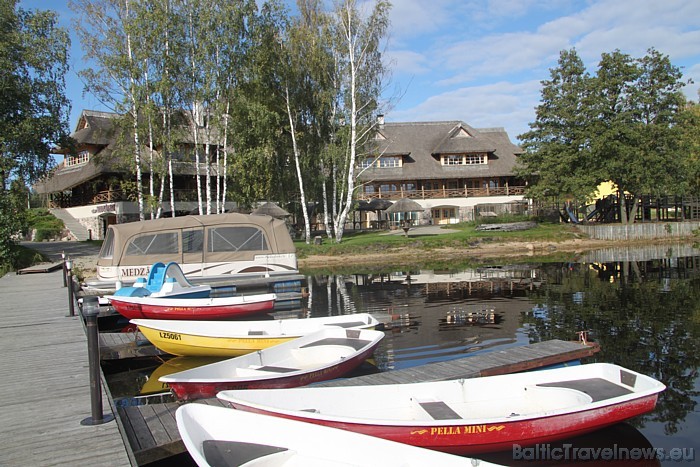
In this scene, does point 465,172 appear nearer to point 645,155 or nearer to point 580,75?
point 580,75

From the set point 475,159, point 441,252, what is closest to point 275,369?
point 441,252

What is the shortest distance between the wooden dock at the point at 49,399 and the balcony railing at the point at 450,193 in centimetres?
4590

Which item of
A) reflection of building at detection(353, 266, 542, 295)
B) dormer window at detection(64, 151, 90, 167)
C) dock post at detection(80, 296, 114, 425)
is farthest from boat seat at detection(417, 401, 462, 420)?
dormer window at detection(64, 151, 90, 167)

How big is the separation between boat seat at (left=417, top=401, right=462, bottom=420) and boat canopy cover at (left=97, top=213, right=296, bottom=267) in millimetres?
12996

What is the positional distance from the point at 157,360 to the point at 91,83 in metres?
24.4

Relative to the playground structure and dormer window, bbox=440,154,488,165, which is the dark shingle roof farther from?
the playground structure

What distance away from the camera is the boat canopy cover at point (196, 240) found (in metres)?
18.5

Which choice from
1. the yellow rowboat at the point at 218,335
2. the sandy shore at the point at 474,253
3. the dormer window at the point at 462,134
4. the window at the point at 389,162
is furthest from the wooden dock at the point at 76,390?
the dormer window at the point at 462,134

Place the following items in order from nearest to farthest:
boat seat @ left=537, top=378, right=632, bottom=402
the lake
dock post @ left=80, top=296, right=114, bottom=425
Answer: dock post @ left=80, top=296, right=114, bottom=425 → boat seat @ left=537, top=378, right=632, bottom=402 → the lake

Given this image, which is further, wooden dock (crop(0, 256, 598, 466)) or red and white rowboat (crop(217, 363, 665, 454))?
red and white rowboat (crop(217, 363, 665, 454))

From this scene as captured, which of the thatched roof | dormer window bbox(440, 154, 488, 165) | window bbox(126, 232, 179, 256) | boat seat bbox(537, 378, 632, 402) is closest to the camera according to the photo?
boat seat bbox(537, 378, 632, 402)

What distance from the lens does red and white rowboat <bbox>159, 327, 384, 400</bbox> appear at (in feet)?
26.0

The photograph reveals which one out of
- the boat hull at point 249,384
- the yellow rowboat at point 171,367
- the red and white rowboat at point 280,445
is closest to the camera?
the red and white rowboat at point 280,445

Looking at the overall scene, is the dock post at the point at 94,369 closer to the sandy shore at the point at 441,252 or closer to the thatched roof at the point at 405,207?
the sandy shore at the point at 441,252
